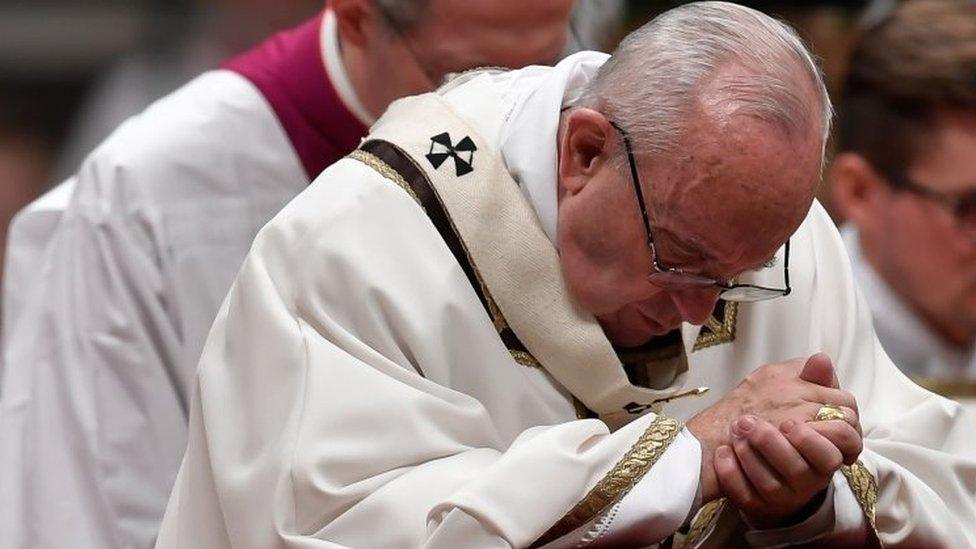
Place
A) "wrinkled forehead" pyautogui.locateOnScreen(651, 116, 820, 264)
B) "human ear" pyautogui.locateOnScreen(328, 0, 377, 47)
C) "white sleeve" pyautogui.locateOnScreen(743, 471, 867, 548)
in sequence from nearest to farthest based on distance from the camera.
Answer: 1. "wrinkled forehead" pyautogui.locateOnScreen(651, 116, 820, 264)
2. "white sleeve" pyautogui.locateOnScreen(743, 471, 867, 548)
3. "human ear" pyautogui.locateOnScreen(328, 0, 377, 47)

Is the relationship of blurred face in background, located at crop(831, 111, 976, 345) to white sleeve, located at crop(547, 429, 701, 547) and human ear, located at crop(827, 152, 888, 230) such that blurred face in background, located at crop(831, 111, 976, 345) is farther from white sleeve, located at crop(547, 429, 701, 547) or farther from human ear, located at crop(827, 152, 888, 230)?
white sleeve, located at crop(547, 429, 701, 547)

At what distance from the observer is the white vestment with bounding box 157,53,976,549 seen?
104 inches

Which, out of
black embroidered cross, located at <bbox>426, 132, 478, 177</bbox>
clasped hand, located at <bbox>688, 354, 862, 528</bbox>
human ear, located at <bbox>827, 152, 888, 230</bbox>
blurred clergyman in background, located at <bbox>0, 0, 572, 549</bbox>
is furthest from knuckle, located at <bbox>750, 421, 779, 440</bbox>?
human ear, located at <bbox>827, 152, 888, 230</bbox>

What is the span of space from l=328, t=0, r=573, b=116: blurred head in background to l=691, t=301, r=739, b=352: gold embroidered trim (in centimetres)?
69

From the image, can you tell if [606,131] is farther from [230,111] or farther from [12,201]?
[12,201]

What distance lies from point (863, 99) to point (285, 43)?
57.9 inches

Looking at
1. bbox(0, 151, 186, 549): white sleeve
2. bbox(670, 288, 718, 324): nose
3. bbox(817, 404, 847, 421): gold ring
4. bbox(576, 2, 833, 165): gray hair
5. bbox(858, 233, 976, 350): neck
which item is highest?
bbox(576, 2, 833, 165): gray hair

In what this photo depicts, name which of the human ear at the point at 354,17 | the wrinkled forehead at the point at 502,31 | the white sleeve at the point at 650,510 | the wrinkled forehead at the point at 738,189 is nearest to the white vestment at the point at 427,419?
the white sleeve at the point at 650,510

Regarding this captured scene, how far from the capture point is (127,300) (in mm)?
4020

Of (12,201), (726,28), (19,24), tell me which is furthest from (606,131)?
(19,24)

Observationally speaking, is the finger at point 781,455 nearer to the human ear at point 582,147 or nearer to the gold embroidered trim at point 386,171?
the human ear at point 582,147

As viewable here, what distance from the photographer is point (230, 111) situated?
4203mm

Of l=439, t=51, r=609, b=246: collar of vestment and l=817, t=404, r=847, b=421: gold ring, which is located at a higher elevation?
Answer: l=439, t=51, r=609, b=246: collar of vestment

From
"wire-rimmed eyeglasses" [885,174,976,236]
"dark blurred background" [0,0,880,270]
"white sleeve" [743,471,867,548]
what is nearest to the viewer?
"white sleeve" [743,471,867,548]
